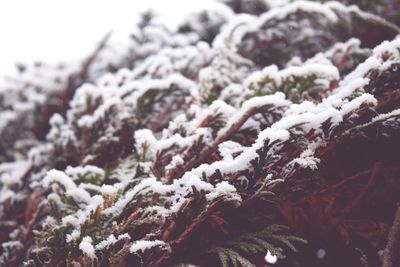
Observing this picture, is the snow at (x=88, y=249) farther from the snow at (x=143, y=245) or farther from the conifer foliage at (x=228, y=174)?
the snow at (x=143, y=245)

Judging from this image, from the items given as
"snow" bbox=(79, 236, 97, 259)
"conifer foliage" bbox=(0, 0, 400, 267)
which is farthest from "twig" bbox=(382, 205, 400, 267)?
"snow" bbox=(79, 236, 97, 259)

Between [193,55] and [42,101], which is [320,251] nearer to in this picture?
[193,55]

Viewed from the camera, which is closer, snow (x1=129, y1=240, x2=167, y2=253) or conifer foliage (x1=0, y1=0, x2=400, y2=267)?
snow (x1=129, y1=240, x2=167, y2=253)

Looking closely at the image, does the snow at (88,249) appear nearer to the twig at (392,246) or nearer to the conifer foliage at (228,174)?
the conifer foliage at (228,174)

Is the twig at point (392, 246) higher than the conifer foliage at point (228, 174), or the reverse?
the conifer foliage at point (228, 174)

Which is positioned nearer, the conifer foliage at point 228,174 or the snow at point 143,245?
the snow at point 143,245

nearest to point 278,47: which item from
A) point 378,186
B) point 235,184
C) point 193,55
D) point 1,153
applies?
point 193,55

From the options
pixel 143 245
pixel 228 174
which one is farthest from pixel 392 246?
pixel 143 245

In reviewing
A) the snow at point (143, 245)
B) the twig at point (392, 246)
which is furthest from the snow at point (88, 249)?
the twig at point (392, 246)

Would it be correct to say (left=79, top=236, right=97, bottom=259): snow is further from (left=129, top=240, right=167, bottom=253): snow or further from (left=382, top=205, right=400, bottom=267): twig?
(left=382, top=205, right=400, bottom=267): twig
